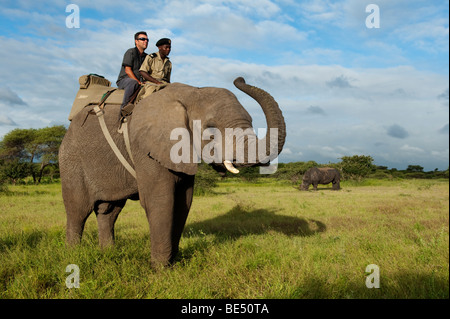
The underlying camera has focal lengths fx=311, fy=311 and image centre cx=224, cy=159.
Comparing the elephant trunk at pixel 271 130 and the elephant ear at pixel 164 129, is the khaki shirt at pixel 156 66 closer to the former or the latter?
the elephant ear at pixel 164 129

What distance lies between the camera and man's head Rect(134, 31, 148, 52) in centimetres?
538

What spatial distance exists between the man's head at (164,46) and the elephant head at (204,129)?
1.06m

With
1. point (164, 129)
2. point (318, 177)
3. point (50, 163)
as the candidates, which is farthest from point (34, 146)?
point (164, 129)

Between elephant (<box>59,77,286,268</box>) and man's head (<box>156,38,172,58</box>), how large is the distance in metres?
0.94

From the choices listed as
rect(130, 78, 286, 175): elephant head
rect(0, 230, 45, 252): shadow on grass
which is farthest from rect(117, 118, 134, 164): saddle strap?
rect(0, 230, 45, 252): shadow on grass

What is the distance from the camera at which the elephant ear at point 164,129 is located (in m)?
4.00

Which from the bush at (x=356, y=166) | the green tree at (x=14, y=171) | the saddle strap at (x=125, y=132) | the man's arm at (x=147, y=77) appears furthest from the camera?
the bush at (x=356, y=166)

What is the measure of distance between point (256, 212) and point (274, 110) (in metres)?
7.80

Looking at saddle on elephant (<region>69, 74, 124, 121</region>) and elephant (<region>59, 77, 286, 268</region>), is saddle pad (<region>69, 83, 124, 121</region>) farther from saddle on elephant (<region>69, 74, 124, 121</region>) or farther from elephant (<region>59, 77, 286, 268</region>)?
elephant (<region>59, 77, 286, 268</region>)

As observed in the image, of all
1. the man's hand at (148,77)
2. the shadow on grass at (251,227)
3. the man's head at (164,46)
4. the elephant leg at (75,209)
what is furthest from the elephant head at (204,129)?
the shadow on grass at (251,227)

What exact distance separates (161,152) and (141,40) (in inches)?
96.7

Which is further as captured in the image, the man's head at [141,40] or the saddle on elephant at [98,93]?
the man's head at [141,40]

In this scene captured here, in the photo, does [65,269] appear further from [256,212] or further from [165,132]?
[256,212]
